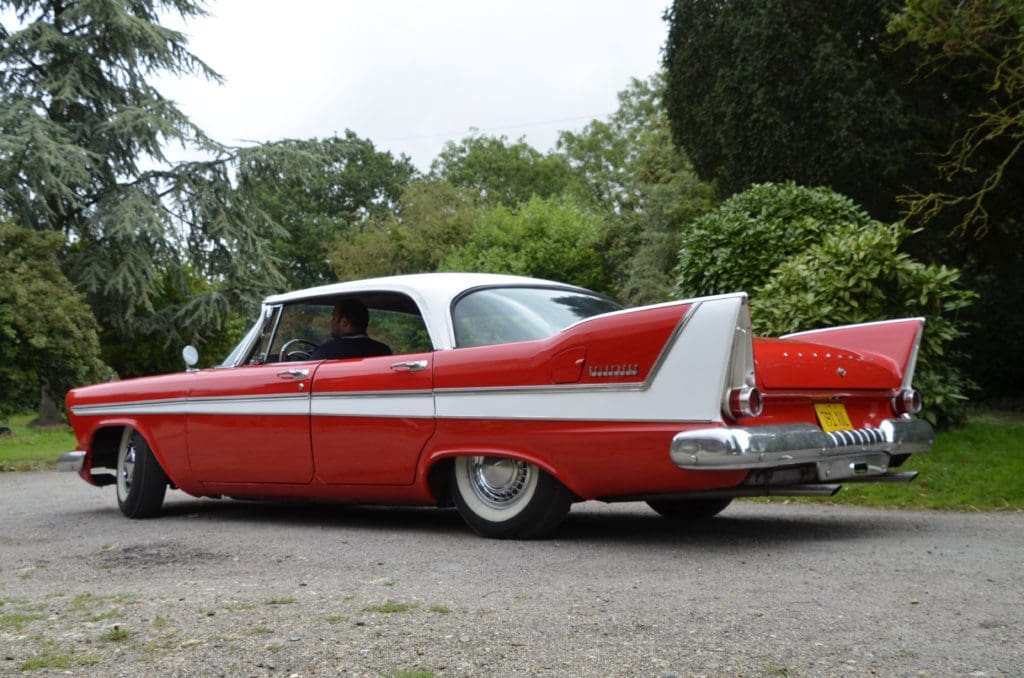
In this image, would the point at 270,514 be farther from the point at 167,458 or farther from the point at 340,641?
the point at 340,641

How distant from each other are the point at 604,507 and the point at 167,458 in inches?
118

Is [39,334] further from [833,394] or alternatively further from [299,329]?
[833,394]

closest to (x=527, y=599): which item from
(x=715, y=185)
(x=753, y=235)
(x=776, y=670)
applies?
(x=776, y=670)

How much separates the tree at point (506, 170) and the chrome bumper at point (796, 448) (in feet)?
203

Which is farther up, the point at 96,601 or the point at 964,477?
the point at 96,601

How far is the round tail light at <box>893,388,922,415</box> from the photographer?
6.27 m

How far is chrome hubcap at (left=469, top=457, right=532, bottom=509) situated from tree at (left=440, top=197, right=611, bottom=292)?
3764cm

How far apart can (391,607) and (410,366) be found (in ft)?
7.47

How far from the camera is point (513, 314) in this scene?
635 cm

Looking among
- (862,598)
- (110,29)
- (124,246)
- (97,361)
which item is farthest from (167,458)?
(110,29)

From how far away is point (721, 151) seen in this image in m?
24.2

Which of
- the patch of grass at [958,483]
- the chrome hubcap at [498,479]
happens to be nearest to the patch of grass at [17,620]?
the chrome hubcap at [498,479]

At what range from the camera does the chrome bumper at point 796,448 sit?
5.14m

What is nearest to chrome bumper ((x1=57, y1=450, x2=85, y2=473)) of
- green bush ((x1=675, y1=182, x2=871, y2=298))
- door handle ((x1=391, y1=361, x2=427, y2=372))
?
door handle ((x1=391, y1=361, x2=427, y2=372))
